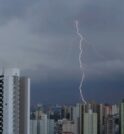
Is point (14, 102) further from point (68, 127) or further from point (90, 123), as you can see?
point (90, 123)

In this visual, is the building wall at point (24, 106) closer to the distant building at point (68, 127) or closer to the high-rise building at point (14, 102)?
the high-rise building at point (14, 102)

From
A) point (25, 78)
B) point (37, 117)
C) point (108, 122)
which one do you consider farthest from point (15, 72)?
point (108, 122)

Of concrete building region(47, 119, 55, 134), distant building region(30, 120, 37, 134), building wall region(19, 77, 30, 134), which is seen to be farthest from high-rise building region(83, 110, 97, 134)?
building wall region(19, 77, 30, 134)

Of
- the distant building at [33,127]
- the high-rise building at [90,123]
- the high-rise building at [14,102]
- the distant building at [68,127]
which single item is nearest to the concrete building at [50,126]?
the distant building at [68,127]

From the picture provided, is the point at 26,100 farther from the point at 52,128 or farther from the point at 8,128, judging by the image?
the point at 52,128

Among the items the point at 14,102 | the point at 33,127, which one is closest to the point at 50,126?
the point at 33,127
